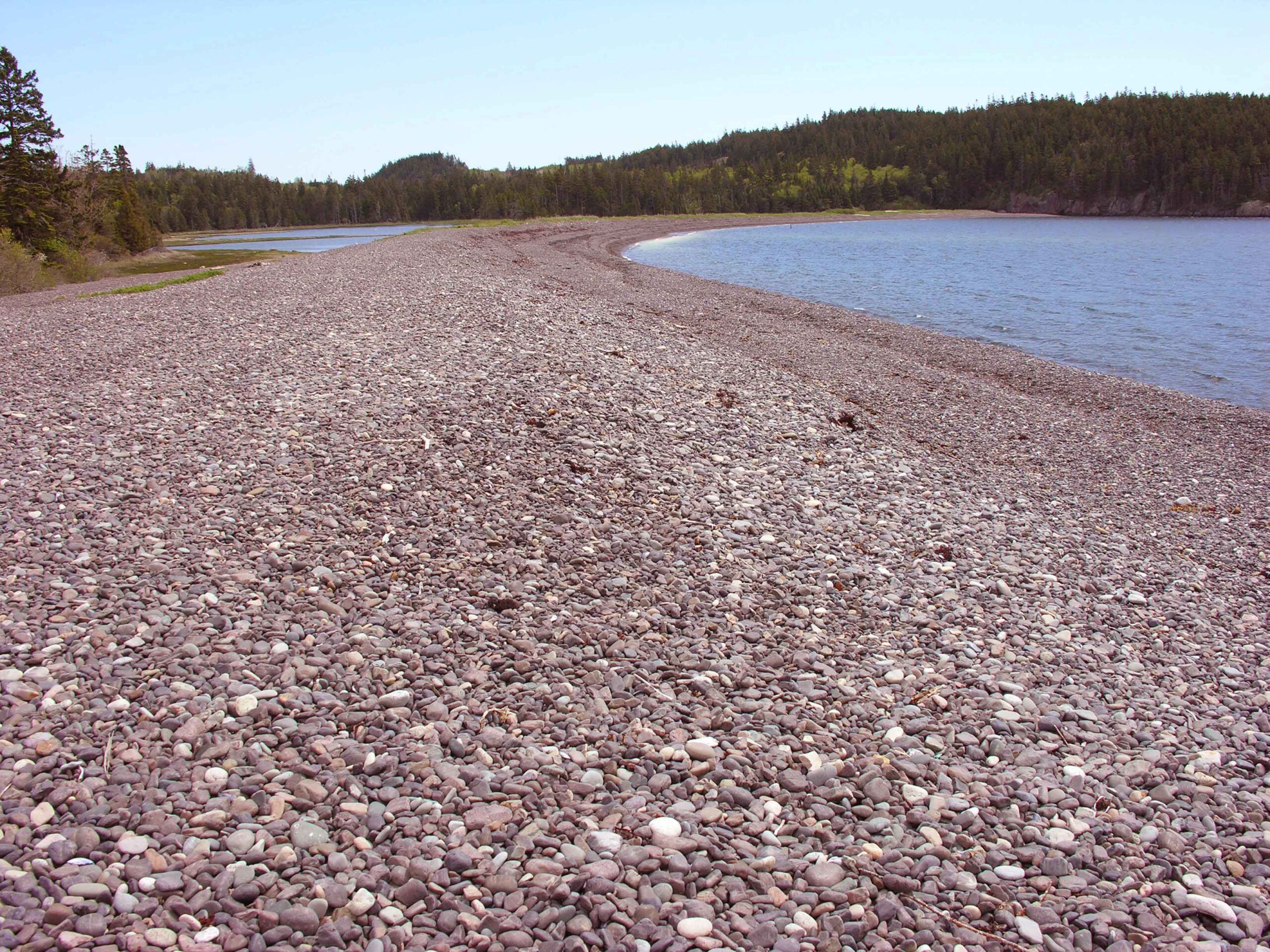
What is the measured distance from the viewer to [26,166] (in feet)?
163

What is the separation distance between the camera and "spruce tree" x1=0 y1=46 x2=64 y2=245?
47688 millimetres

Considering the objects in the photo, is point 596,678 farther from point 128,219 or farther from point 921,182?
point 921,182

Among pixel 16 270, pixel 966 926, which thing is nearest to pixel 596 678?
pixel 966 926

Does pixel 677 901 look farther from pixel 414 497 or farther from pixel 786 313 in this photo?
pixel 786 313

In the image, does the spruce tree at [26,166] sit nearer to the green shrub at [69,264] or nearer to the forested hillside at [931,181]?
the green shrub at [69,264]

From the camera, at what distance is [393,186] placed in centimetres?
19325

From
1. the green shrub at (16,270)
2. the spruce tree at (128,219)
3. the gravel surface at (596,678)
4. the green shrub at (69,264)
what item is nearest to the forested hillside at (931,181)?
the spruce tree at (128,219)

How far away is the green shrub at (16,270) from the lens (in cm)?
3500

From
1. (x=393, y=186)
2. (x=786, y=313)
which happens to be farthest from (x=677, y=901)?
(x=393, y=186)

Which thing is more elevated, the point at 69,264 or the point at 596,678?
the point at 69,264

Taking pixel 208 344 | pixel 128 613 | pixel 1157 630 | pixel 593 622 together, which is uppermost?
pixel 208 344

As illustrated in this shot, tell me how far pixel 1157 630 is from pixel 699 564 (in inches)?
185

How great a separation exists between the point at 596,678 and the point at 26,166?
6073 centimetres

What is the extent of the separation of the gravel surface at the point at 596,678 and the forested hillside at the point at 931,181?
134 meters
